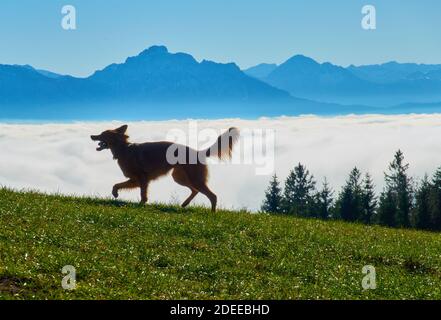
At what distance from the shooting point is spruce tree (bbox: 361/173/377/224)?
99.9 metres

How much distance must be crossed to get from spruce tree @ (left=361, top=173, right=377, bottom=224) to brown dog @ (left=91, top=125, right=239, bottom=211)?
3127 inches

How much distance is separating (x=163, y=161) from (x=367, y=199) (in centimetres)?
8384

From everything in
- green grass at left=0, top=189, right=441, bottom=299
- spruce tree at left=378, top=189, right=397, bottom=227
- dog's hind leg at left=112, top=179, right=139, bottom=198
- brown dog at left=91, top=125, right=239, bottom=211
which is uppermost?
brown dog at left=91, top=125, right=239, bottom=211

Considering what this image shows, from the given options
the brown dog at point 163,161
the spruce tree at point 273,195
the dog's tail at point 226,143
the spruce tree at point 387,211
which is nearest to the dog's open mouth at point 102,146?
the brown dog at point 163,161

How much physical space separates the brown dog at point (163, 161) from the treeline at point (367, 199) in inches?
2747

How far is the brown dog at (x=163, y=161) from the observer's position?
22.1 metres

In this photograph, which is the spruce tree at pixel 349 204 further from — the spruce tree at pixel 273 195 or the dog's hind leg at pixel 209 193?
the dog's hind leg at pixel 209 193

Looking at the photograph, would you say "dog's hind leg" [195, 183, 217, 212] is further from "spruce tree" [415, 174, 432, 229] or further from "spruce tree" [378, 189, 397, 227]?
"spruce tree" [378, 189, 397, 227]

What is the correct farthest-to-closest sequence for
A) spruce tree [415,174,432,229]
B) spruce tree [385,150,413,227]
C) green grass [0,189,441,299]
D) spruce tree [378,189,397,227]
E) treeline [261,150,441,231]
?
spruce tree [385,150,413,227] < spruce tree [378,189,397,227] < treeline [261,150,441,231] < spruce tree [415,174,432,229] < green grass [0,189,441,299]

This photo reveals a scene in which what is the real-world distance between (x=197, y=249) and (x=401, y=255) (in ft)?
19.5

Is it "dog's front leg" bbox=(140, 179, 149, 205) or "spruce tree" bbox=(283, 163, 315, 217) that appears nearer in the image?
"dog's front leg" bbox=(140, 179, 149, 205)

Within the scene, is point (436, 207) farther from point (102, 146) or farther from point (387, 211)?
point (102, 146)

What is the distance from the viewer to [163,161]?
876 inches

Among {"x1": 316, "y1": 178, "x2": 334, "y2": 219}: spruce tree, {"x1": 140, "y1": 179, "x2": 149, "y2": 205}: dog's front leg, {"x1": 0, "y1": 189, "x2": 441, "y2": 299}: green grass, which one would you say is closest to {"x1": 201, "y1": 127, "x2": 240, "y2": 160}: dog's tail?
{"x1": 0, "y1": 189, "x2": 441, "y2": 299}: green grass
